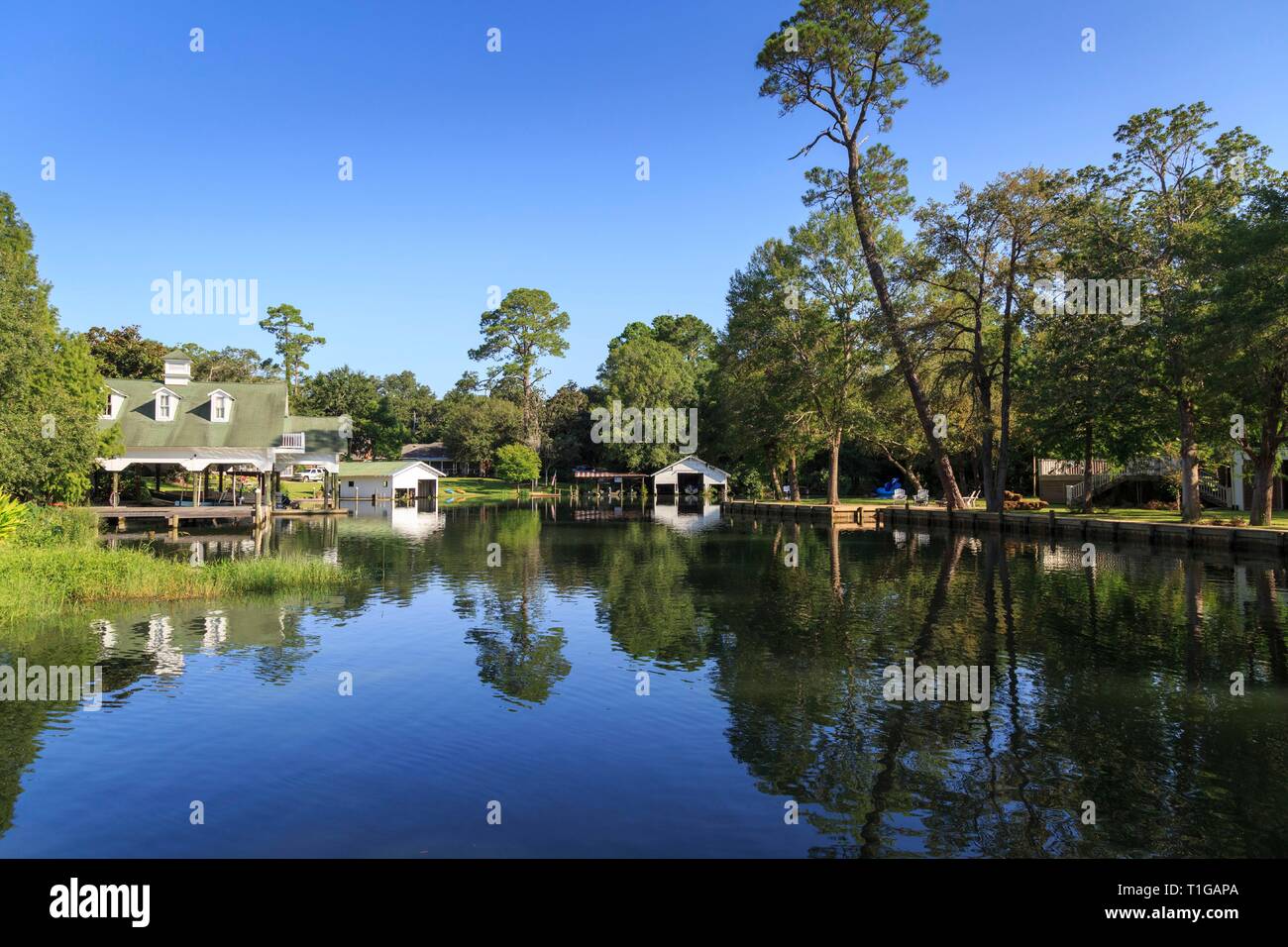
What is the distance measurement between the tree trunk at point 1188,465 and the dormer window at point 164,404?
56.7 meters

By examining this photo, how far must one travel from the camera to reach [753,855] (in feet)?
26.2

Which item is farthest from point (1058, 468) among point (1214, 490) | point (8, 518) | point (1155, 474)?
point (8, 518)

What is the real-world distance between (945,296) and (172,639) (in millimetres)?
45022

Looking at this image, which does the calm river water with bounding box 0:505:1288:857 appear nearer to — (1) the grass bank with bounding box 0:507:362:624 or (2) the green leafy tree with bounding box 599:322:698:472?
(1) the grass bank with bounding box 0:507:362:624

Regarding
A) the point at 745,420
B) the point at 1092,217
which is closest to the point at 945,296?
the point at 1092,217

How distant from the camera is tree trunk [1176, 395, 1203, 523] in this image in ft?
119

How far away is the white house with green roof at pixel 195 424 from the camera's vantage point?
51.8 meters

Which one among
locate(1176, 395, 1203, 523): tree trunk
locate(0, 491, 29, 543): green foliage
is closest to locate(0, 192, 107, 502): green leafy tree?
locate(0, 491, 29, 543): green foliage

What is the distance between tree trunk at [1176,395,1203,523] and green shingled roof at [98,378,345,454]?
50266 mm

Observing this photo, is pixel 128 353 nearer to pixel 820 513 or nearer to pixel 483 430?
pixel 483 430

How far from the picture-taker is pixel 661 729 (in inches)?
465

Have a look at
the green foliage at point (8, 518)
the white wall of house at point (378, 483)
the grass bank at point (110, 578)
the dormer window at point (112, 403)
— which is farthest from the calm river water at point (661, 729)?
the white wall of house at point (378, 483)

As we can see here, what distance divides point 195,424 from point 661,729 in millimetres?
53065

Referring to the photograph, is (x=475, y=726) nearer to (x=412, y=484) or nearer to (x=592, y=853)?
(x=592, y=853)
